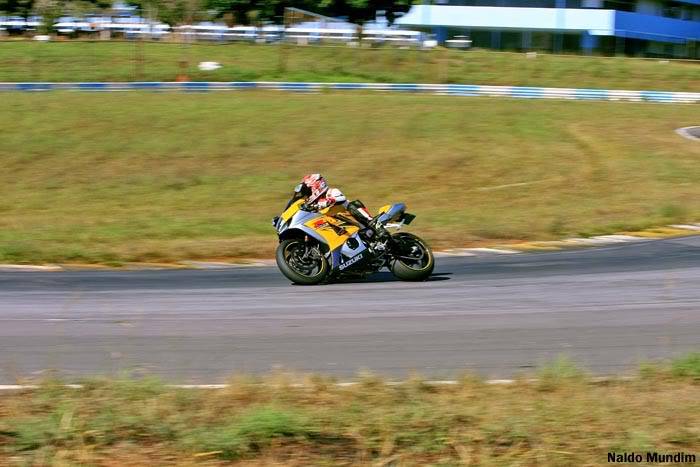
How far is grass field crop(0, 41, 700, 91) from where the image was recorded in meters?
48.9

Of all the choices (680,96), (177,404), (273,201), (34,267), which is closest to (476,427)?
(177,404)

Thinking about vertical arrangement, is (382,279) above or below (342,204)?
below

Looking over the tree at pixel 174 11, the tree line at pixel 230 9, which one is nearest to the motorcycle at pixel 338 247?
the tree line at pixel 230 9

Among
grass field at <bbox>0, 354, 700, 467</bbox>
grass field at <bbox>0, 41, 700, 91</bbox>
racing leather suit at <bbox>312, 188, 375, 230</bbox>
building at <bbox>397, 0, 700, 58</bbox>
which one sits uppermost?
building at <bbox>397, 0, 700, 58</bbox>

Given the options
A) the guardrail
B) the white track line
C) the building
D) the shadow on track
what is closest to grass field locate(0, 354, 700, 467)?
the white track line

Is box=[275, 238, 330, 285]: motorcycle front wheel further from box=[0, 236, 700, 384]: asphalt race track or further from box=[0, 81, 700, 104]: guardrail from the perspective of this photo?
box=[0, 81, 700, 104]: guardrail

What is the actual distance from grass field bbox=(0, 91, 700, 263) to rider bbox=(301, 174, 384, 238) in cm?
299

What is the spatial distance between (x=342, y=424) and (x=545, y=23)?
68517mm

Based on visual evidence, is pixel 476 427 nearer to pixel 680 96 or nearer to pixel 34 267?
pixel 34 267

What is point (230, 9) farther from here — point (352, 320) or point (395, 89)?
point (352, 320)

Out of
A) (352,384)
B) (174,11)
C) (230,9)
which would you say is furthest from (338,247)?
(174,11)

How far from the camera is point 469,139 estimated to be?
2861 centimetres

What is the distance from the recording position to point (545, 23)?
229 ft

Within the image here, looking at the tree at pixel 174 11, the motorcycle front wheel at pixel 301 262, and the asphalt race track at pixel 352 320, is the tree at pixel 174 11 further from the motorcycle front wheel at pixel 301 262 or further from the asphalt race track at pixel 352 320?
the asphalt race track at pixel 352 320
